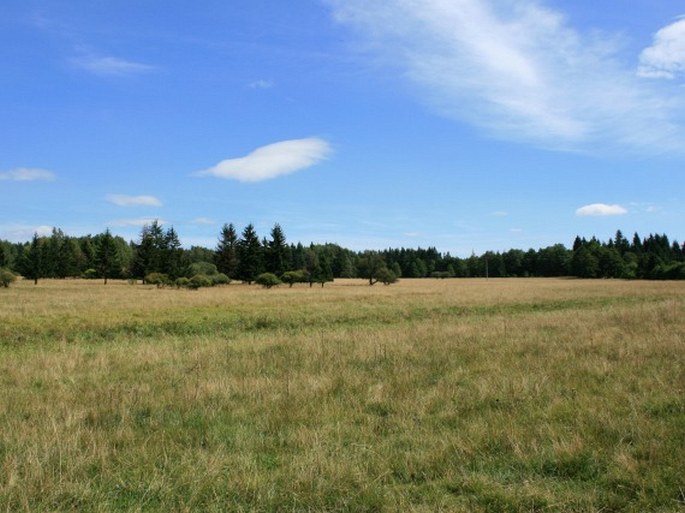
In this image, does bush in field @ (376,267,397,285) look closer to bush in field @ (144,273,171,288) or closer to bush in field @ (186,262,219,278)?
bush in field @ (186,262,219,278)

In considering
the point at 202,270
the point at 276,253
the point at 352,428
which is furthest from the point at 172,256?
the point at 352,428

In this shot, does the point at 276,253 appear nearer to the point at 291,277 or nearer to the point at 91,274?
the point at 291,277

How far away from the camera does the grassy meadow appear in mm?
4461

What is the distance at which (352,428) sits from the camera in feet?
20.9

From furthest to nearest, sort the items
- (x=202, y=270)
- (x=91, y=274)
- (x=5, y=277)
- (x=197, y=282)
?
(x=91, y=274) < (x=202, y=270) < (x=197, y=282) < (x=5, y=277)

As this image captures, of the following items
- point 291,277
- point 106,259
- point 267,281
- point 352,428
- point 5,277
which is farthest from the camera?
point 106,259

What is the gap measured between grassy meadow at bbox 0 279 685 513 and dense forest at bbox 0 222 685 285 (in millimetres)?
56866

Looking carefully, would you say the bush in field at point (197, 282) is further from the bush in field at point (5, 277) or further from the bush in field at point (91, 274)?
the bush in field at point (91, 274)

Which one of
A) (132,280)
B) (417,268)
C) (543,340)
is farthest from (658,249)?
(543,340)

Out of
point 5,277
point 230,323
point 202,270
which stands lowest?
point 230,323

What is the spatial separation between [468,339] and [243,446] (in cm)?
950

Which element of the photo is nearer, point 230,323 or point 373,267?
point 230,323

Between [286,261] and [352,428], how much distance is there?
69.5 meters

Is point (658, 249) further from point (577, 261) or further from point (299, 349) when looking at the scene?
point (299, 349)
